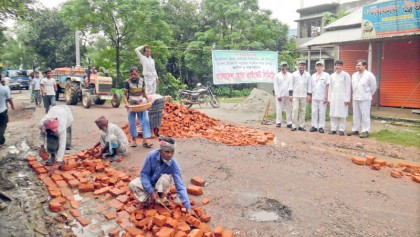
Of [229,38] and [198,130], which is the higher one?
[229,38]

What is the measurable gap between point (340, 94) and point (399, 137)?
175 centimetres

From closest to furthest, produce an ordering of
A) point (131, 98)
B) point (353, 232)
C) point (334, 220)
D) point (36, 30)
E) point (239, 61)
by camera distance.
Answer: point (353, 232)
point (334, 220)
point (131, 98)
point (239, 61)
point (36, 30)

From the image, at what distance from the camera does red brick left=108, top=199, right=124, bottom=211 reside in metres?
4.05

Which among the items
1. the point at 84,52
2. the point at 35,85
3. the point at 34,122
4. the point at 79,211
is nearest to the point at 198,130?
the point at 79,211

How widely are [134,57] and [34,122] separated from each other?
9708 mm

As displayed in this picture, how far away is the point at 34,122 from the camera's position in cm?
1059

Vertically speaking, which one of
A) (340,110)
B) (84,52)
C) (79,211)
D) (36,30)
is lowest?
(79,211)

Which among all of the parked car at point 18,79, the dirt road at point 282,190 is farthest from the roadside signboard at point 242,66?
the parked car at point 18,79

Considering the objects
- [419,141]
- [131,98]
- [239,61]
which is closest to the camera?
[131,98]

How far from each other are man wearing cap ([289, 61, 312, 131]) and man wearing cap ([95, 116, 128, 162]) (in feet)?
16.7

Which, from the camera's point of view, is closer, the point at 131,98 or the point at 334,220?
the point at 334,220

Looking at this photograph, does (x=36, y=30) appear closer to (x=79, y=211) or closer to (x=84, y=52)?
(x=84, y=52)

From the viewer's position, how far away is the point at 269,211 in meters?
3.93

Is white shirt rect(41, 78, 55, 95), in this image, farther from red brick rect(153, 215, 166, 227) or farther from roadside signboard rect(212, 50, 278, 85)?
red brick rect(153, 215, 166, 227)
